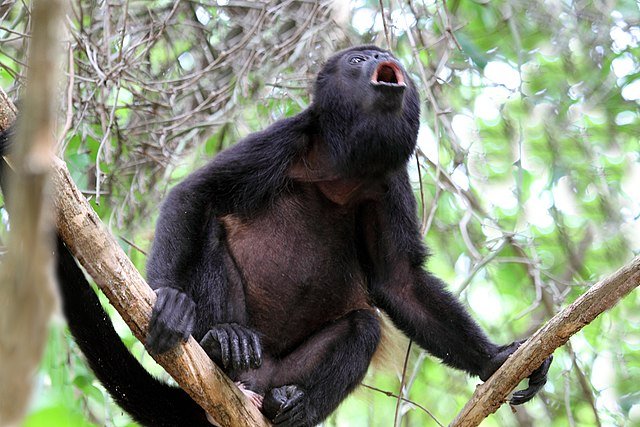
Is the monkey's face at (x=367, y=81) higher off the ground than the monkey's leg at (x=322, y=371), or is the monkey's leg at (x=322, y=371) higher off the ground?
the monkey's face at (x=367, y=81)

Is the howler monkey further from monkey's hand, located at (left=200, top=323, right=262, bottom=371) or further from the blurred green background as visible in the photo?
the blurred green background

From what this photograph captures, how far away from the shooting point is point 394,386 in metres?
4.63

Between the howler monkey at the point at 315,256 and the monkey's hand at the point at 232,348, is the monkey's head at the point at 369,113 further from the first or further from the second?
the monkey's hand at the point at 232,348

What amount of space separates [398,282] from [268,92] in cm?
188

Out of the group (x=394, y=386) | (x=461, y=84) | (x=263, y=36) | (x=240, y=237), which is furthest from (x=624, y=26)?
(x=240, y=237)

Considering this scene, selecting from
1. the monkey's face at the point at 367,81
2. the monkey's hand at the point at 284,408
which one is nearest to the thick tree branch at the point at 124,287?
the monkey's hand at the point at 284,408

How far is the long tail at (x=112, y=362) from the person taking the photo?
254cm

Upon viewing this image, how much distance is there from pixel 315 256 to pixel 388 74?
0.83 metres

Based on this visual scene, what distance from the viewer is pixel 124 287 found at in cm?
231

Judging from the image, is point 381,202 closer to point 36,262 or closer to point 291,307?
point 291,307

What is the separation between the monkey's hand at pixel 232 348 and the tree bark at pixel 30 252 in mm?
2080

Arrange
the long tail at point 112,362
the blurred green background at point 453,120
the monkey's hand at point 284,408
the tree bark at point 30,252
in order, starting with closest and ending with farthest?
the tree bark at point 30,252 < the long tail at point 112,362 < the monkey's hand at point 284,408 < the blurred green background at point 453,120

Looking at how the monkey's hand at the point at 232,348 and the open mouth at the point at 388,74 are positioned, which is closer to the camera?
the monkey's hand at the point at 232,348

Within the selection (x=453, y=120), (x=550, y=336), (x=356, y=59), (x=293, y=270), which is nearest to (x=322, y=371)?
(x=293, y=270)
